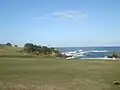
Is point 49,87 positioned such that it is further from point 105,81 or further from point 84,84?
point 105,81

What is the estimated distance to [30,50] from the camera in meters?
87.2

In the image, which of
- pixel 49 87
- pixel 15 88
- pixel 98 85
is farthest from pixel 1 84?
pixel 98 85

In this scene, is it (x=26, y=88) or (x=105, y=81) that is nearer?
(x=26, y=88)

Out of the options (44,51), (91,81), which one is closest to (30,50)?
(44,51)

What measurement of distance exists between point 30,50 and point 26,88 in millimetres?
67611

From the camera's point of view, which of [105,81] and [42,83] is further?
[105,81]

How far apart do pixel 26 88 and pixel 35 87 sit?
923mm

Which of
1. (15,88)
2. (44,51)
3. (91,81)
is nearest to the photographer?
(15,88)

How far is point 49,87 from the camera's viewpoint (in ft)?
68.6

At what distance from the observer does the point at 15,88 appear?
65.0ft

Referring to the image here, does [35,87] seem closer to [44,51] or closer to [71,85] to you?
[71,85]

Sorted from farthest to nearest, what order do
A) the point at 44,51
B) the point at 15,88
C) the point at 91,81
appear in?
the point at 44,51, the point at 91,81, the point at 15,88

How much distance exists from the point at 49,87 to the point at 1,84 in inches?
151

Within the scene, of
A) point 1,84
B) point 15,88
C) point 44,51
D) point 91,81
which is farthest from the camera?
point 44,51
